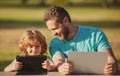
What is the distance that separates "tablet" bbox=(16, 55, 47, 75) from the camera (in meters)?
4.73

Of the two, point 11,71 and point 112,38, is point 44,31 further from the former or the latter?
point 11,71

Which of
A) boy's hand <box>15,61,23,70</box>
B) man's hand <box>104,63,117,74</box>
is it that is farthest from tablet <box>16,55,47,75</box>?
man's hand <box>104,63,117,74</box>

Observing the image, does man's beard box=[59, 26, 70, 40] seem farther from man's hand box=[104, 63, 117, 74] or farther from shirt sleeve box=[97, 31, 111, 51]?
man's hand box=[104, 63, 117, 74]

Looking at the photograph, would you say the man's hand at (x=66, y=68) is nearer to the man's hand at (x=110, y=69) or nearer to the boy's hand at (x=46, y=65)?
the boy's hand at (x=46, y=65)

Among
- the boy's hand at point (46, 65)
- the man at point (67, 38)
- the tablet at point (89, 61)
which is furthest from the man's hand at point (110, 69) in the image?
the boy's hand at point (46, 65)

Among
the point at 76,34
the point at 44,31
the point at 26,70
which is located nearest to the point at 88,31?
the point at 76,34

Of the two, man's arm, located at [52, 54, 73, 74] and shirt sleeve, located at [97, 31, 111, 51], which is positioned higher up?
shirt sleeve, located at [97, 31, 111, 51]

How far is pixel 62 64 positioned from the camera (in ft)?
16.3

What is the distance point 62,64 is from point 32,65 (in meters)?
0.33

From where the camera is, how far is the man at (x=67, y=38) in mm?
5070

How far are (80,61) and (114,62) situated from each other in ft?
1.71

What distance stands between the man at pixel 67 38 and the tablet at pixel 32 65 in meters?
0.29

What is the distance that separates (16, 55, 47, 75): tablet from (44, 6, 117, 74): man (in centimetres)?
29

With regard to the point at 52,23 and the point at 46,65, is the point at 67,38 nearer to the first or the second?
the point at 52,23
